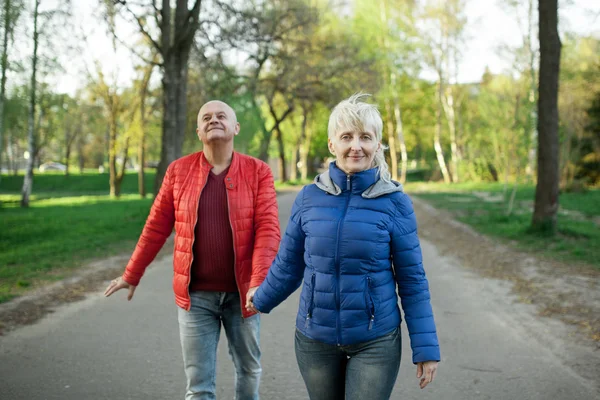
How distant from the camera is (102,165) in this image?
101 m

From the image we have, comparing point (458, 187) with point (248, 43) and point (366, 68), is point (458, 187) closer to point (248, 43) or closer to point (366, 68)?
point (366, 68)

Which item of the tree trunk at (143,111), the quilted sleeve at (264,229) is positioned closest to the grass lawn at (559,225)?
the quilted sleeve at (264,229)

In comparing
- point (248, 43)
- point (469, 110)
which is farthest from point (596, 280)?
point (469, 110)

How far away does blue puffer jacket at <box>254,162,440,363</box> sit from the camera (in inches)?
103

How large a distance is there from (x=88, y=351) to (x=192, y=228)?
8.75ft

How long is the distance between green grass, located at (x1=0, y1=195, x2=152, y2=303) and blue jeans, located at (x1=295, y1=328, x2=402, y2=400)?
614 centimetres

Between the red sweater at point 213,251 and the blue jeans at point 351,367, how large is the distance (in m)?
0.89

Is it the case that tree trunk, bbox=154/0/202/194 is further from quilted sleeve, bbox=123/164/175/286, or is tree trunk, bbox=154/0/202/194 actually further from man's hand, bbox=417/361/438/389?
man's hand, bbox=417/361/438/389

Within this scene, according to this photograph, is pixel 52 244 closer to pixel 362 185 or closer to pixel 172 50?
pixel 172 50

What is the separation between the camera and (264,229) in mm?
3615

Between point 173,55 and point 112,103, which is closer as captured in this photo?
point 173,55

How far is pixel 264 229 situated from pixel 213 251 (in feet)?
1.06

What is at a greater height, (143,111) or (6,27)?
(6,27)

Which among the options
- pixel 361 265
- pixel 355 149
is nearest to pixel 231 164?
pixel 355 149
